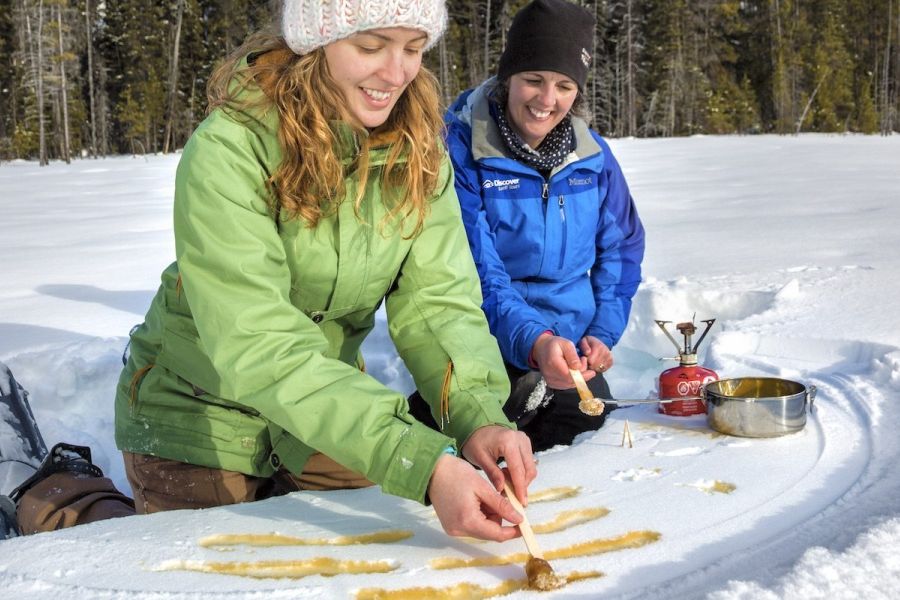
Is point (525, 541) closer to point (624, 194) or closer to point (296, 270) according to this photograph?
point (296, 270)

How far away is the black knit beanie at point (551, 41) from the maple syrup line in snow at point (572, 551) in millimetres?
1565

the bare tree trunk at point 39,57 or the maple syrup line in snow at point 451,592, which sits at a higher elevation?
the bare tree trunk at point 39,57

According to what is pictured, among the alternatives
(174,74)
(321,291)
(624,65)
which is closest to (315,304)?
(321,291)

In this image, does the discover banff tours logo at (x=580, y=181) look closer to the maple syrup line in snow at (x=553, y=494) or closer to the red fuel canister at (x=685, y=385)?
the red fuel canister at (x=685, y=385)

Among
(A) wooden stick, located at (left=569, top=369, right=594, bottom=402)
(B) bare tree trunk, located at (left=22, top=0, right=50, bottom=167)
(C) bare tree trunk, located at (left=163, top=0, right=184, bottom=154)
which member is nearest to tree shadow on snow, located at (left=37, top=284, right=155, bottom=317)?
(A) wooden stick, located at (left=569, top=369, right=594, bottom=402)

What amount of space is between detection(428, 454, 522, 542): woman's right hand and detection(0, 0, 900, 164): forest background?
29.7 m

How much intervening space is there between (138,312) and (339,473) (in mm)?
2501

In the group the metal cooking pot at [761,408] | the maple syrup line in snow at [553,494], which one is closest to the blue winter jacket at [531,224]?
the metal cooking pot at [761,408]

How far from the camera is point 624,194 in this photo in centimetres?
306

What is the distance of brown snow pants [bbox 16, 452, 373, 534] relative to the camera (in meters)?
2.10

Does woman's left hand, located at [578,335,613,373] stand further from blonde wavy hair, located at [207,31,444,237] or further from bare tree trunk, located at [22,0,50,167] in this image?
A: bare tree trunk, located at [22,0,50,167]

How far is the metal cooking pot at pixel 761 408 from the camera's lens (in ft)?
6.79

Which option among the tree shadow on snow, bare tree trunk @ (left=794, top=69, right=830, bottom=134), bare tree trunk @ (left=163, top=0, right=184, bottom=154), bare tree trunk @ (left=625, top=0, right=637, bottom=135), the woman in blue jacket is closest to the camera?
the woman in blue jacket

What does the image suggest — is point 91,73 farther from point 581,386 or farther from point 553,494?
point 553,494
